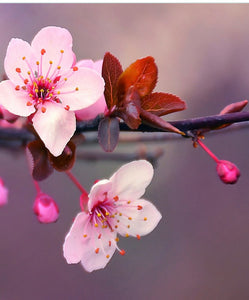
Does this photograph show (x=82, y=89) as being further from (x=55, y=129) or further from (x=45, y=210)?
(x=45, y=210)

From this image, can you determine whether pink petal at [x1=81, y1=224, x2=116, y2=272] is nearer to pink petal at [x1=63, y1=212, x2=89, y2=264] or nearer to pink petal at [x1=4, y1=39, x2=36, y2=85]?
pink petal at [x1=63, y1=212, x2=89, y2=264]

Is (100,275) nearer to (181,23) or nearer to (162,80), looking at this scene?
(162,80)

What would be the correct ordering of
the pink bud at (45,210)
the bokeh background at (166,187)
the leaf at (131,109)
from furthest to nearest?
the bokeh background at (166,187), the pink bud at (45,210), the leaf at (131,109)

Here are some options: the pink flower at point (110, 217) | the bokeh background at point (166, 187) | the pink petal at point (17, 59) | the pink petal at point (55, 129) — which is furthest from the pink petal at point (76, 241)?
the bokeh background at point (166, 187)

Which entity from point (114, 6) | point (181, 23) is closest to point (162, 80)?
point (181, 23)

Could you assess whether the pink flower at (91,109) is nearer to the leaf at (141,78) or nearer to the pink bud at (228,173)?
the leaf at (141,78)
